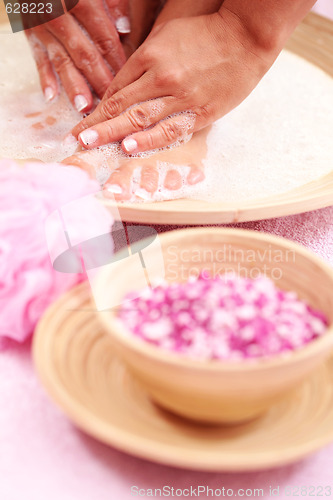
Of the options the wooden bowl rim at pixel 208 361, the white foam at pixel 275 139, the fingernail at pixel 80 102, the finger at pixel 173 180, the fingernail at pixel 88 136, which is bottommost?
the white foam at pixel 275 139

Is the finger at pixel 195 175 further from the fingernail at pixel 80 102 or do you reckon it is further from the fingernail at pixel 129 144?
the fingernail at pixel 80 102

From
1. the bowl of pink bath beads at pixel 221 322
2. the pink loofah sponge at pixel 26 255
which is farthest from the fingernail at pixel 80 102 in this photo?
the bowl of pink bath beads at pixel 221 322

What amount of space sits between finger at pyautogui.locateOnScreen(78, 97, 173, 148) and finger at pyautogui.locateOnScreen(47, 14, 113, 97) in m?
0.22

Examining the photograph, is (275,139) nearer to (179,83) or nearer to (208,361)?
(179,83)

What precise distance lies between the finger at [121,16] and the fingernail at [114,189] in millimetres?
524

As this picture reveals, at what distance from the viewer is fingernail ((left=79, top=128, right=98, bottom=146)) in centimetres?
92

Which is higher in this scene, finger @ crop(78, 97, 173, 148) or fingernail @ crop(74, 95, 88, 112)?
finger @ crop(78, 97, 173, 148)

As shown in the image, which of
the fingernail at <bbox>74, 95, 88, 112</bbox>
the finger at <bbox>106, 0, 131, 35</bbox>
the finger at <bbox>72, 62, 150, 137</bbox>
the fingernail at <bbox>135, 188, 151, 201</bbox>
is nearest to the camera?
the fingernail at <bbox>135, 188, 151, 201</bbox>

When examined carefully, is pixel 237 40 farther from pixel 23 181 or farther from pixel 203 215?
pixel 23 181

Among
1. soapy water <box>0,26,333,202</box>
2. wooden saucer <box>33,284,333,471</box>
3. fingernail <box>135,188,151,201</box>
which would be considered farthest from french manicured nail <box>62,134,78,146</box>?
wooden saucer <box>33,284,333,471</box>

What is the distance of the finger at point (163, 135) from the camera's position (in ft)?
3.04

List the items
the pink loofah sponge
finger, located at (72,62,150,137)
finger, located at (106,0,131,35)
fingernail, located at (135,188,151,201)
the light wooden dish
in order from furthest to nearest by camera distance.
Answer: finger, located at (106,0,131,35) < finger, located at (72,62,150,137) < fingernail, located at (135,188,151,201) < the light wooden dish < the pink loofah sponge

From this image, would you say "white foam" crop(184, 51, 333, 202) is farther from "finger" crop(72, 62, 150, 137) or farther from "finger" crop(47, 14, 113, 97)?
"finger" crop(47, 14, 113, 97)

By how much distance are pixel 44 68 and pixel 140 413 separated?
3.00 ft
